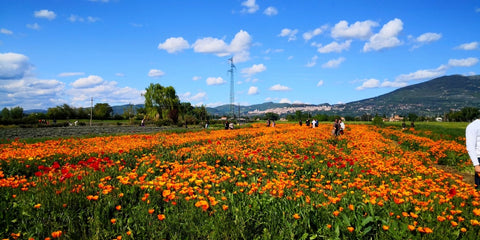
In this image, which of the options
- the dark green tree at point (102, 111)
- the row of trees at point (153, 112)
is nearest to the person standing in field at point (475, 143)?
the row of trees at point (153, 112)

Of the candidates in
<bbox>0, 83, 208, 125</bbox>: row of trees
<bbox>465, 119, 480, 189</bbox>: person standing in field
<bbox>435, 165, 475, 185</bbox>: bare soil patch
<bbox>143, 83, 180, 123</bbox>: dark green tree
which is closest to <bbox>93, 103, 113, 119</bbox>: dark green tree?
<bbox>0, 83, 208, 125</bbox>: row of trees

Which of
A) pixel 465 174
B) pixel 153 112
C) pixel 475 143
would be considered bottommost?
pixel 465 174

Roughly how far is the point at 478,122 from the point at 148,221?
23.0ft

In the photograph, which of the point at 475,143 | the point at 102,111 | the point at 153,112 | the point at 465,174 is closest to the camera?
the point at 475,143

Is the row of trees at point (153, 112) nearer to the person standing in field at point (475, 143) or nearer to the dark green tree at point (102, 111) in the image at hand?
the dark green tree at point (102, 111)

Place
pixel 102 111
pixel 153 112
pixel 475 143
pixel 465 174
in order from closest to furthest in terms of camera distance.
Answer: pixel 475 143, pixel 465 174, pixel 153 112, pixel 102 111

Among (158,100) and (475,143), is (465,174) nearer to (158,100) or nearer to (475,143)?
(475,143)

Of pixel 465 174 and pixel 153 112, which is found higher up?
pixel 153 112

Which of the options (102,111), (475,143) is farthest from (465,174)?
(102,111)

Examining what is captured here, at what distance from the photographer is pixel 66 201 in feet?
15.1

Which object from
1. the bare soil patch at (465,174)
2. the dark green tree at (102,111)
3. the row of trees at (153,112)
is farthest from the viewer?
the dark green tree at (102,111)

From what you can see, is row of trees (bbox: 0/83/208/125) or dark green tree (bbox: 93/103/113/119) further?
dark green tree (bbox: 93/103/113/119)

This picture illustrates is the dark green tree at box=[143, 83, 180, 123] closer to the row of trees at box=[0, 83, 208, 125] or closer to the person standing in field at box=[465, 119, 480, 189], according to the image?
the row of trees at box=[0, 83, 208, 125]

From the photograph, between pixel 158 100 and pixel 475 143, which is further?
pixel 158 100
